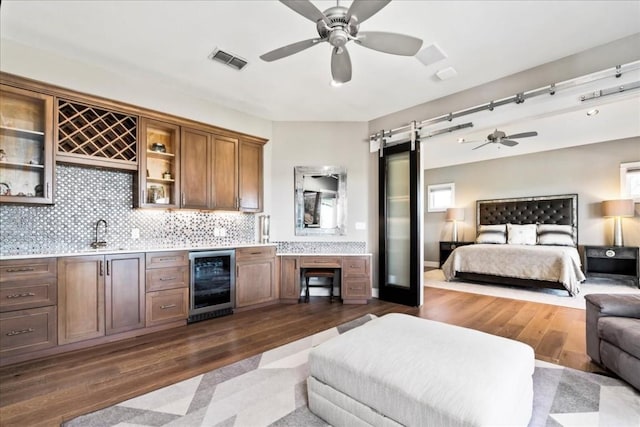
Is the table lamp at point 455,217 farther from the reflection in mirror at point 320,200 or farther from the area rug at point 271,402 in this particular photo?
the area rug at point 271,402

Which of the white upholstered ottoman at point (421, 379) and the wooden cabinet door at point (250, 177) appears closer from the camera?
the white upholstered ottoman at point (421, 379)

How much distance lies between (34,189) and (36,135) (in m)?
0.55

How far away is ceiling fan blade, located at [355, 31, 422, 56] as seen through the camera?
2.20m

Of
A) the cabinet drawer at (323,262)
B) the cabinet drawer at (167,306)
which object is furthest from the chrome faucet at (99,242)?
the cabinet drawer at (323,262)

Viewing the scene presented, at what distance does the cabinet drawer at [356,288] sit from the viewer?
15.2 ft

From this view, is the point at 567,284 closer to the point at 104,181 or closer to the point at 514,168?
the point at 514,168

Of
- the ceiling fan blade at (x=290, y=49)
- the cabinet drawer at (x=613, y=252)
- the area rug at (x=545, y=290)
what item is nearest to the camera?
the ceiling fan blade at (x=290, y=49)

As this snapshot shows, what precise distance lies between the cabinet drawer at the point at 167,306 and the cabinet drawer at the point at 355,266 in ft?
7.32

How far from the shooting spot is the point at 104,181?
3.58 meters

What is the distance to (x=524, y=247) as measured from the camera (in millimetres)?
5777

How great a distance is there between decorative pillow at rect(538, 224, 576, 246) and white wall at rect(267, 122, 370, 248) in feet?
14.3

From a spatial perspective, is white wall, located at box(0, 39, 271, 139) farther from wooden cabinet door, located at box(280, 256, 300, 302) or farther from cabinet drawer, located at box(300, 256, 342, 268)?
cabinet drawer, located at box(300, 256, 342, 268)

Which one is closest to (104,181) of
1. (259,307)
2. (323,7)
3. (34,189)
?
(34,189)

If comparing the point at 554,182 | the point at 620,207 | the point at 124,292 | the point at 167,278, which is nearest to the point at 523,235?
the point at 554,182
